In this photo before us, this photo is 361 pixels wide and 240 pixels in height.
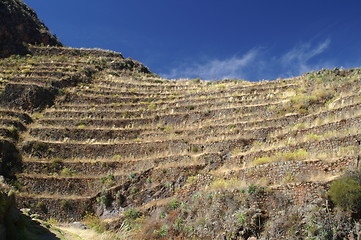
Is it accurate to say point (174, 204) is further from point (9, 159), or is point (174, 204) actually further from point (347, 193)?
point (9, 159)

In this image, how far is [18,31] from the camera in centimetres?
4588

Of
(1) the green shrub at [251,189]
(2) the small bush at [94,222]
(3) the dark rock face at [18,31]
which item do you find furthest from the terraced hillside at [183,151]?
(3) the dark rock face at [18,31]

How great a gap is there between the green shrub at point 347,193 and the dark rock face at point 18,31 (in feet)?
140

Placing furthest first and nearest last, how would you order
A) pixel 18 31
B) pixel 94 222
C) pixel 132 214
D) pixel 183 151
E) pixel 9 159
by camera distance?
1. pixel 18 31
2. pixel 9 159
3. pixel 183 151
4. pixel 94 222
5. pixel 132 214

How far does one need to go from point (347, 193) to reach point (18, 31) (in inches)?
1841

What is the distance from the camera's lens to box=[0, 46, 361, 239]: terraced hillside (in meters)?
13.7

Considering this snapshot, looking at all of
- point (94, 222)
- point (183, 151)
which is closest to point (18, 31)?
point (183, 151)

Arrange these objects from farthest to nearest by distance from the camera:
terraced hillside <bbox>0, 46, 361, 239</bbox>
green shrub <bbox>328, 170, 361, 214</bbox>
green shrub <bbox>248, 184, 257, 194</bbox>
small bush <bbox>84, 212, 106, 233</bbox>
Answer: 1. small bush <bbox>84, 212, 106, 233</bbox>
2. green shrub <bbox>248, 184, 257, 194</bbox>
3. terraced hillside <bbox>0, 46, 361, 239</bbox>
4. green shrub <bbox>328, 170, 361, 214</bbox>

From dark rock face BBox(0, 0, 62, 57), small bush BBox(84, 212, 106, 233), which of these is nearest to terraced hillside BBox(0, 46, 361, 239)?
small bush BBox(84, 212, 106, 233)

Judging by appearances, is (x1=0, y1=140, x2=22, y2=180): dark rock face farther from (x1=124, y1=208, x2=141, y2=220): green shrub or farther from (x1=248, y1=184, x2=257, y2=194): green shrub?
(x1=248, y1=184, x2=257, y2=194): green shrub

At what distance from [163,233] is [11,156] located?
13981 mm

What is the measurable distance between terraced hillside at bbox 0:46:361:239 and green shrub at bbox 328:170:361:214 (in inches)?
13.9

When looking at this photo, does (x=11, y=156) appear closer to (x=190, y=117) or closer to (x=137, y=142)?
(x=137, y=142)

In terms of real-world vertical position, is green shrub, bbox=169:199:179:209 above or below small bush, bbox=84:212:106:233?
above
